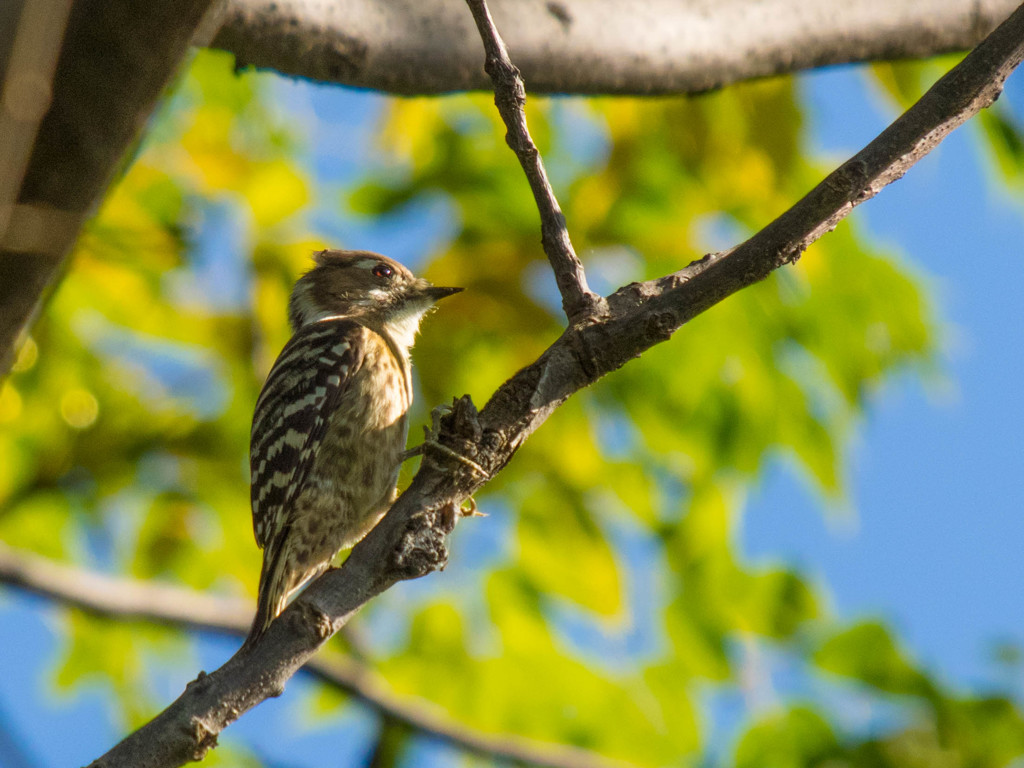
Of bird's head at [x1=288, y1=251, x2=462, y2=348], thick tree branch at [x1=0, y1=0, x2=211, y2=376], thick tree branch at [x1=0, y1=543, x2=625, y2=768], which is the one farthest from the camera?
bird's head at [x1=288, y1=251, x2=462, y2=348]

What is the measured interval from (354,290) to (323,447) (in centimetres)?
164

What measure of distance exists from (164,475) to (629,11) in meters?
3.48

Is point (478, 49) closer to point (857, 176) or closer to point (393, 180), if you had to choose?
point (857, 176)

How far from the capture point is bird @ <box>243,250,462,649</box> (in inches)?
184

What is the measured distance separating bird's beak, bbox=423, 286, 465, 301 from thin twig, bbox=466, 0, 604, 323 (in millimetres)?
2268

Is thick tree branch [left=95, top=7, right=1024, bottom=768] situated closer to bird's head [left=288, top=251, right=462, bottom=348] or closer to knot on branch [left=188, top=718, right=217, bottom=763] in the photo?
knot on branch [left=188, top=718, right=217, bottom=763]

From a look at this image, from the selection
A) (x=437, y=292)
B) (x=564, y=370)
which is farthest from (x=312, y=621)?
(x=437, y=292)

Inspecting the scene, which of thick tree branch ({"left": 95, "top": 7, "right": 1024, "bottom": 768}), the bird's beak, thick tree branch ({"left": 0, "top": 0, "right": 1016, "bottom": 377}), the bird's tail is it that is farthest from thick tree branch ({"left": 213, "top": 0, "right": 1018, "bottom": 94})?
the bird's tail

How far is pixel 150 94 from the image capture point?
8.47ft

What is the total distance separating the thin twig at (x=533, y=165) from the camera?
2.80m

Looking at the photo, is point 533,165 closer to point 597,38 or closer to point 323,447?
point 597,38

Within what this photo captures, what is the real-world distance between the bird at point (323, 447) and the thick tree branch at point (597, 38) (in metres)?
1.57

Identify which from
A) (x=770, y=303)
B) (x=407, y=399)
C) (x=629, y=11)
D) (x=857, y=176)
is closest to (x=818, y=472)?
(x=770, y=303)

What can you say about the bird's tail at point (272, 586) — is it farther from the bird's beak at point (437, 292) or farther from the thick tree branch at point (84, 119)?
the thick tree branch at point (84, 119)
